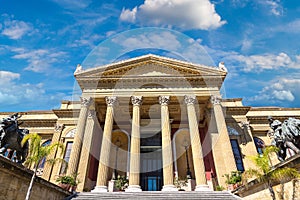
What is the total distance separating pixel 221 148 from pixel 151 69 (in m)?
9.43

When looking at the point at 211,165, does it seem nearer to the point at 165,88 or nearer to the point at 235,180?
the point at 235,180

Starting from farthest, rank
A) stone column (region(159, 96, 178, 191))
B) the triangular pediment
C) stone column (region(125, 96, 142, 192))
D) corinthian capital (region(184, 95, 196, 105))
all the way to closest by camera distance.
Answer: the triangular pediment, corinthian capital (region(184, 95, 196, 105)), stone column (region(159, 96, 178, 191)), stone column (region(125, 96, 142, 192))

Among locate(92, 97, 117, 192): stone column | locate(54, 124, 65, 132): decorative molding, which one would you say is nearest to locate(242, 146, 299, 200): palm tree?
locate(92, 97, 117, 192): stone column

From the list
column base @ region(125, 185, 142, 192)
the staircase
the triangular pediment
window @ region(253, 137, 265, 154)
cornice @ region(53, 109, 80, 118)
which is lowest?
the staircase

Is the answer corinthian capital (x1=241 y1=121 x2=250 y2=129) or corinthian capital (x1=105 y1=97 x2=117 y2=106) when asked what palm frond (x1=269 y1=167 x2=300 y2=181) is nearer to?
corinthian capital (x1=105 y1=97 x2=117 y2=106)

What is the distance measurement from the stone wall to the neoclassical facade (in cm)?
566

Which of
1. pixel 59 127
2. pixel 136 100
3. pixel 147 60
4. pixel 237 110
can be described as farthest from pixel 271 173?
pixel 59 127

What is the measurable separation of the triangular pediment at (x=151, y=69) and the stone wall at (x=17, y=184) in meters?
11.8

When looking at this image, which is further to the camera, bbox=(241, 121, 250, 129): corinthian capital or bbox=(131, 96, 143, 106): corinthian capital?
bbox=(241, 121, 250, 129): corinthian capital

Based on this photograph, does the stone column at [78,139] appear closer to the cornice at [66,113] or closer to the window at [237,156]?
the cornice at [66,113]

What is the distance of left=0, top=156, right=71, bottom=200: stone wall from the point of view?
669 centimetres

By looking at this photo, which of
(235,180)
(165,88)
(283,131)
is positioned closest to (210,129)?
(165,88)

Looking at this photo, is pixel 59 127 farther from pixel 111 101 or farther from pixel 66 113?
pixel 111 101

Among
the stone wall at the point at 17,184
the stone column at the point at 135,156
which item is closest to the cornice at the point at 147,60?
the stone column at the point at 135,156
